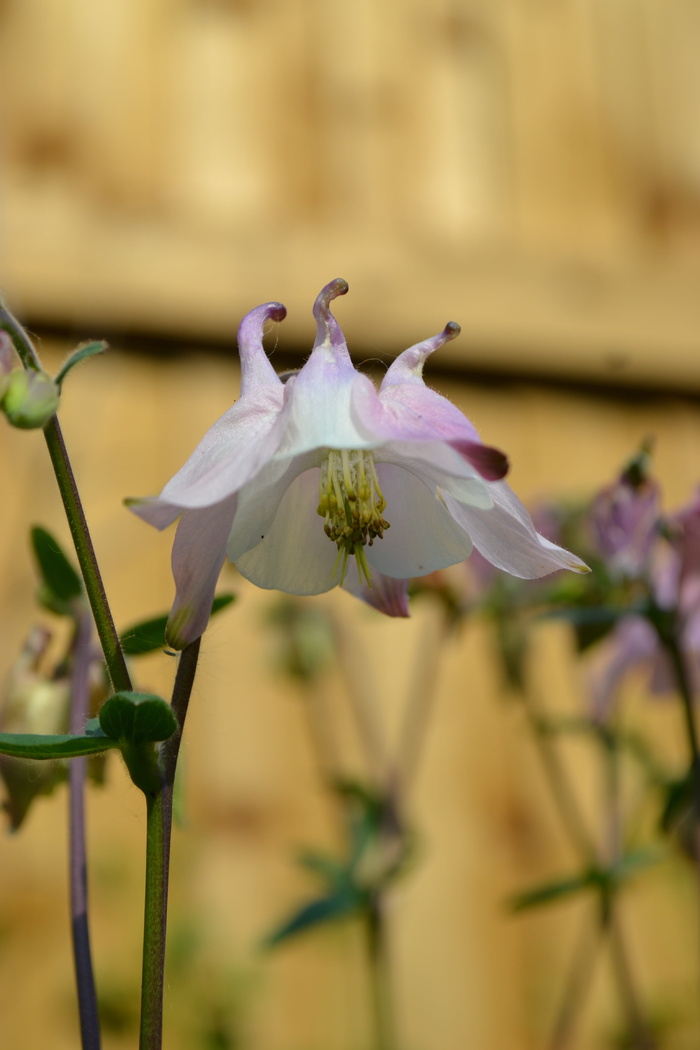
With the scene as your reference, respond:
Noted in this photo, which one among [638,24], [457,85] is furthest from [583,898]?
[638,24]

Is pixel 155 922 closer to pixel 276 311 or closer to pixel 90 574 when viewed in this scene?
pixel 90 574

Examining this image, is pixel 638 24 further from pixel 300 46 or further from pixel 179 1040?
pixel 179 1040

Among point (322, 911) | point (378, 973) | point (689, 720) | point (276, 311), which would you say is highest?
point (276, 311)

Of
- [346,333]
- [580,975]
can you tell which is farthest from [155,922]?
[346,333]

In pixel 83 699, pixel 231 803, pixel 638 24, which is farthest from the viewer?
pixel 638 24

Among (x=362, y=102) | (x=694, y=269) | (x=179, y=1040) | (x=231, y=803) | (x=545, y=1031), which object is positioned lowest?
(x=545, y=1031)

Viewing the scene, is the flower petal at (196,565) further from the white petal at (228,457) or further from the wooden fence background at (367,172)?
the wooden fence background at (367,172)

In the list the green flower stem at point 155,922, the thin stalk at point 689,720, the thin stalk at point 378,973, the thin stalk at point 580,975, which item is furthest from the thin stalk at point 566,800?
the green flower stem at point 155,922
